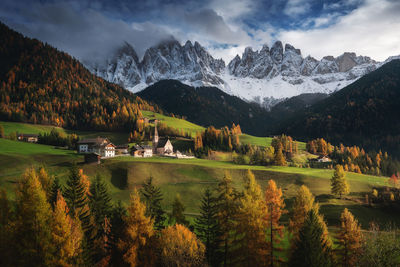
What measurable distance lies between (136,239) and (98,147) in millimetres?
80095

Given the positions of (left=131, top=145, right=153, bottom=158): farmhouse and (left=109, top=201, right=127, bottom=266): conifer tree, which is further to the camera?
(left=131, top=145, right=153, bottom=158): farmhouse

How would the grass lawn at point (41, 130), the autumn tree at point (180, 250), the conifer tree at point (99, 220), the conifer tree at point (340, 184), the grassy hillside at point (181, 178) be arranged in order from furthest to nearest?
the grass lawn at point (41, 130), the conifer tree at point (340, 184), the grassy hillside at point (181, 178), the conifer tree at point (99, 220), the autumn tree at point (180, 250)

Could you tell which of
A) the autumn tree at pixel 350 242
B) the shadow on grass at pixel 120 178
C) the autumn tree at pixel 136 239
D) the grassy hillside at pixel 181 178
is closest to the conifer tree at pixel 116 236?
the autumn tree at pixel 136 239

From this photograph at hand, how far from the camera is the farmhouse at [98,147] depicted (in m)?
107

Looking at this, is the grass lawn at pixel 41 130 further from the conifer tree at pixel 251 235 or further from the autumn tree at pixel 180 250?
the conifer tree at pixel 251 235

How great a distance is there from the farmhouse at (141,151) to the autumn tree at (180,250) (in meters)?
81.1

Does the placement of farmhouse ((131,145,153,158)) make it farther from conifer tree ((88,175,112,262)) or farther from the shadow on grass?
conifer tree ((88,175,112,262))

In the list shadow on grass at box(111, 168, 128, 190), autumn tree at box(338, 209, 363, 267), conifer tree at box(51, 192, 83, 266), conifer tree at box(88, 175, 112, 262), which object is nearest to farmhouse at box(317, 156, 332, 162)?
shadow on grass at box(111, 168, 128, 190)

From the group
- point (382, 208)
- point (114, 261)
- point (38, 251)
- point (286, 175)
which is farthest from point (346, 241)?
point (286, 175)

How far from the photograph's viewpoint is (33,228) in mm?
32062

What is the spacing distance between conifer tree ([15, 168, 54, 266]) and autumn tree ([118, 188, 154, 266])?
901 cm

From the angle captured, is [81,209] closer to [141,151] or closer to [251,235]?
[251,235]

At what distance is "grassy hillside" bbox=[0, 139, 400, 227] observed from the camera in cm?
6925

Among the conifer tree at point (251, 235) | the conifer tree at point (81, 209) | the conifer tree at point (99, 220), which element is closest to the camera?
the conifer tree at point (251, 235)
